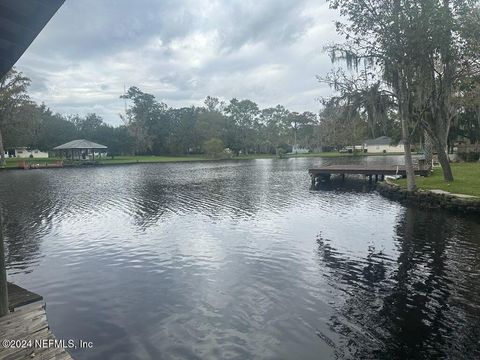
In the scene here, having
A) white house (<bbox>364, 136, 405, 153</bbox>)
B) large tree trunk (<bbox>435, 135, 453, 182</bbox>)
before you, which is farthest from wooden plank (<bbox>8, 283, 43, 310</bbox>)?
white house (<bbox>364, 136, 405, 153</bbox>)

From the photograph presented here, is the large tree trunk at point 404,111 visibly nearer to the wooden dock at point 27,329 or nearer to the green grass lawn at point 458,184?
the green grass lawn at point 458,184

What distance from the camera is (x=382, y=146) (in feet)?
304

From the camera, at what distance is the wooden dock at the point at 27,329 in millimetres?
4742

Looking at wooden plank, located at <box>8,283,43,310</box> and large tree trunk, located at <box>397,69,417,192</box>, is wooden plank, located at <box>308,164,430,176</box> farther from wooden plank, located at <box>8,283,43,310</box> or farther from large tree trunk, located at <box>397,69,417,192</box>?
wooden plank, located at <box>8,283,43,310</box>

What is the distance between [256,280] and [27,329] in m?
5.28

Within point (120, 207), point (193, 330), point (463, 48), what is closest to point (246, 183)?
point (120, 207)

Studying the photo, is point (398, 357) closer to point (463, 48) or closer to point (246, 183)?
point (463, 48)

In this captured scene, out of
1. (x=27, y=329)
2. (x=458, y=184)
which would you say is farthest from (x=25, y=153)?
(x=27, y=329)

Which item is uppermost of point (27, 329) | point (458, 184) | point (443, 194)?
point (458, 184)

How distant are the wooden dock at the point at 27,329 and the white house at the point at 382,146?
92.7 metres

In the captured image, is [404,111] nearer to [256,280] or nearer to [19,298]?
[256,280]

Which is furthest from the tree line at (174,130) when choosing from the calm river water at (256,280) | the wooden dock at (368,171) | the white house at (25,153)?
the calm river water at (256,280)

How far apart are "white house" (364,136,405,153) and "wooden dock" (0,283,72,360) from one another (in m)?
92.7

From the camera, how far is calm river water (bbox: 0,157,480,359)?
248 inches
